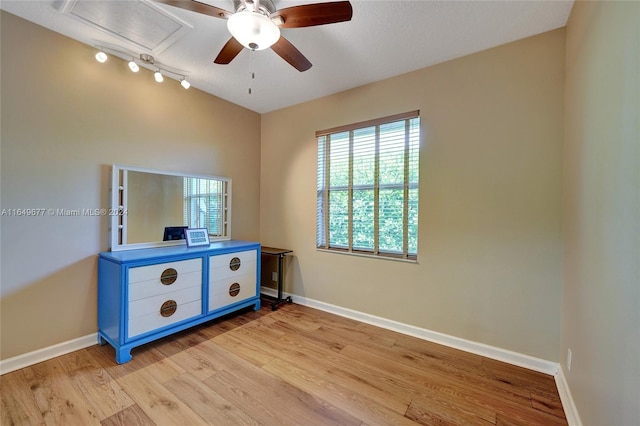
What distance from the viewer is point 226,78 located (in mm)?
2795

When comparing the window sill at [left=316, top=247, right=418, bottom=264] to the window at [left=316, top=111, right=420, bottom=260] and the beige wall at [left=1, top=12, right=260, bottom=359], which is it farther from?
the beige wall at [left=1, top=12, right=260, bottom=359]

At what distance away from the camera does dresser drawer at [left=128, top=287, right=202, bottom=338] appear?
2092mm

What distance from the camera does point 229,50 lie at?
1.89m

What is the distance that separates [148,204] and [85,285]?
0.86 m

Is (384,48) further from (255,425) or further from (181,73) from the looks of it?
(255,425)

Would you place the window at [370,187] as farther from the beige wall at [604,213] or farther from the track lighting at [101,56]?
the track lighting at [101,56]

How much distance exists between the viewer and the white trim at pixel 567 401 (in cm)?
147

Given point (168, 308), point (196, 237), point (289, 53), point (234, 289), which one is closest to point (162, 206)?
point (196, 237)

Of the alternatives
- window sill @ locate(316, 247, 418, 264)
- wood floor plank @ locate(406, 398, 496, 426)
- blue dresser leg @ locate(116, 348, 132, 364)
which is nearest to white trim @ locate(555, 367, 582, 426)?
wood floor plank @ locate(406, 398, 496, 426)

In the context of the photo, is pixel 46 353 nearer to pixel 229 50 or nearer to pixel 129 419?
pixel 129 419

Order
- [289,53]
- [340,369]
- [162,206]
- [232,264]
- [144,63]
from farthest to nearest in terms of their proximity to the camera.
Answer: [232,264], [162,206], [144,63], [340,369], [289,53]

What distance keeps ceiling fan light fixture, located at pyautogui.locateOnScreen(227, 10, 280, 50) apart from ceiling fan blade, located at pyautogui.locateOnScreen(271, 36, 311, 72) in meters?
0.14

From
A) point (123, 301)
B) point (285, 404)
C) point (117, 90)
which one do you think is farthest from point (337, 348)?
point (117, 90)

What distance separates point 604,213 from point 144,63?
141 inches
